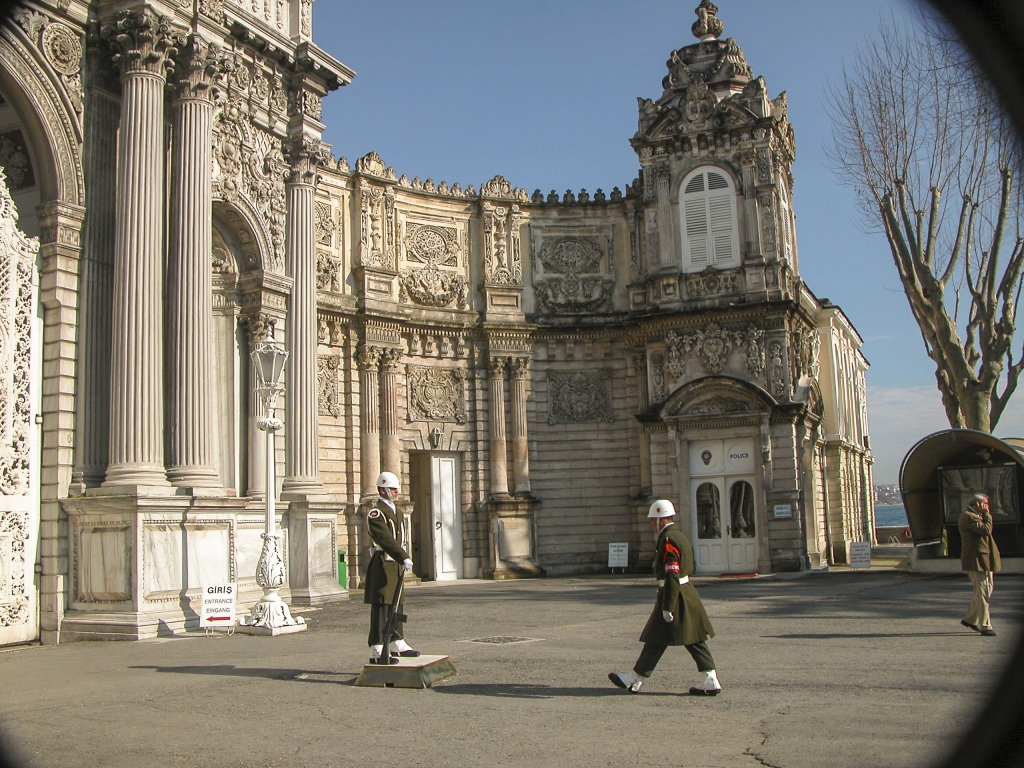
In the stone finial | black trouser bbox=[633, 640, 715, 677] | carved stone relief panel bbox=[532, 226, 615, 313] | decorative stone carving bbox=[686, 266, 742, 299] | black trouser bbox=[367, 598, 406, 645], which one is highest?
the stone finial

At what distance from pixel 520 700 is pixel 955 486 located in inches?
833

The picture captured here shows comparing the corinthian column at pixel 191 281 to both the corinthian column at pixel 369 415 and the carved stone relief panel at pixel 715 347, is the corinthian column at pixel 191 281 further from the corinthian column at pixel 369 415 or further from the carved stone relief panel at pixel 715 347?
the carved stone relief panel at pixel 715 347

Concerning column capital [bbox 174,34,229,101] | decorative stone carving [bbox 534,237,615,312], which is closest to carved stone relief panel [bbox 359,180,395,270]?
decorative stone carving [bbox 534,237,615,312]

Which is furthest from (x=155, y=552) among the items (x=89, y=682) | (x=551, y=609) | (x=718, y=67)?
(x=718, y=67)

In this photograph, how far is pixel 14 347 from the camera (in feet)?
49.0

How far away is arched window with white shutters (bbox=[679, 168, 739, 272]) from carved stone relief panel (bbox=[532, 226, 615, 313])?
9.38 ft

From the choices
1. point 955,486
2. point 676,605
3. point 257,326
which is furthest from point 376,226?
point 676,605

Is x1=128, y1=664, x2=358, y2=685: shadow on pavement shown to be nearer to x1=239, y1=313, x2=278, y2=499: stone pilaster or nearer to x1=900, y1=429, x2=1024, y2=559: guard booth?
x1=239, y1=313, x2=278, y2=499: stone pilaster

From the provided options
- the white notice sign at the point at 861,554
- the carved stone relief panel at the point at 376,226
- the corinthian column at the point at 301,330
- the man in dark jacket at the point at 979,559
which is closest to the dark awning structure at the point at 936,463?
the white notice sign at the point at 861,554

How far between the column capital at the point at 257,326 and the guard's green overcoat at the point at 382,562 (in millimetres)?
10202

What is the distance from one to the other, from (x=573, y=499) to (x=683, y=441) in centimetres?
410

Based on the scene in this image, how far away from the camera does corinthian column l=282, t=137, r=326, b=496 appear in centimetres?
2089

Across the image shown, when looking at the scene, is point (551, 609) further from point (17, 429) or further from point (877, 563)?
point (877, 563)

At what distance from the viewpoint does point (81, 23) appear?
16.4 metres
